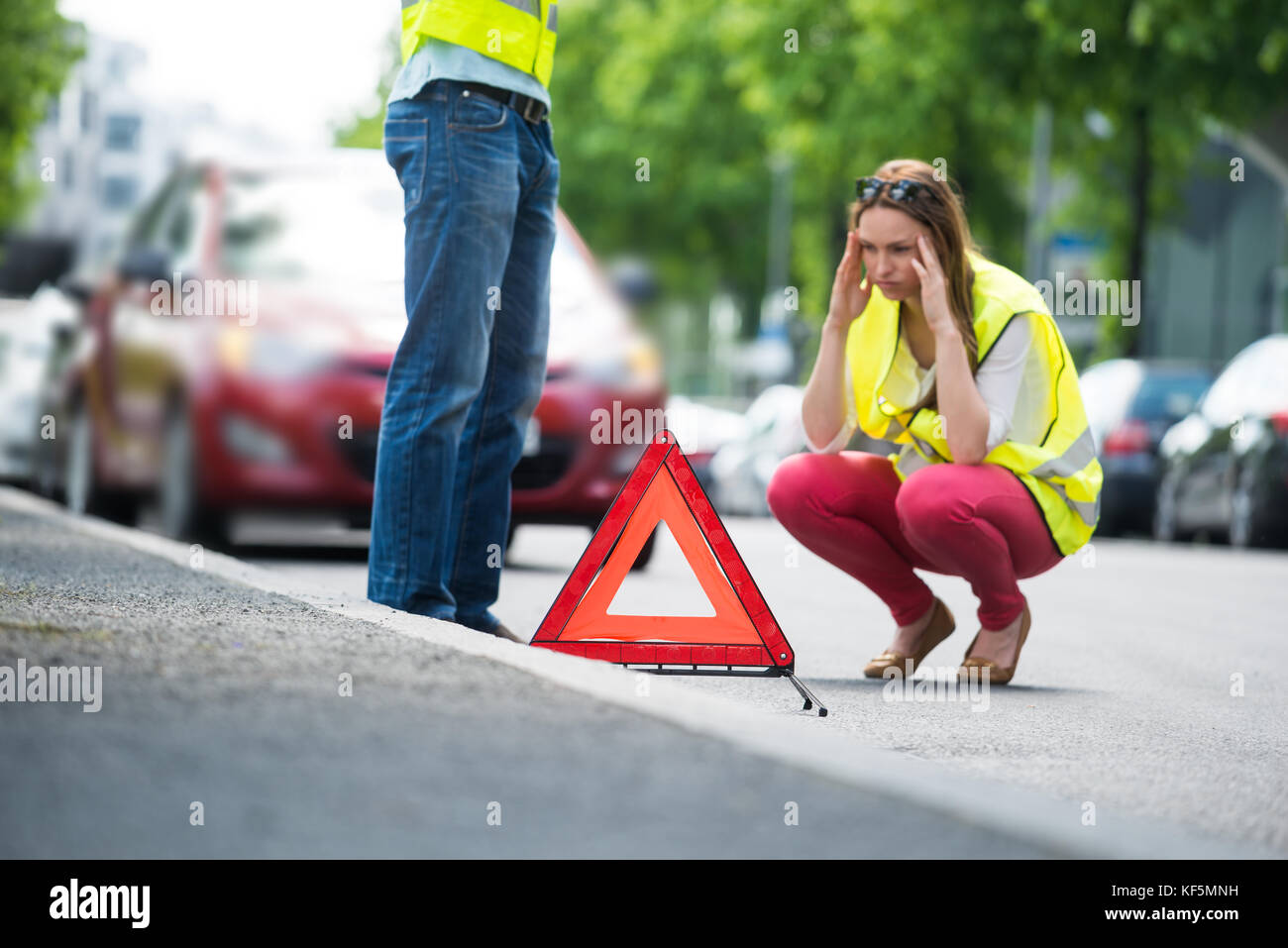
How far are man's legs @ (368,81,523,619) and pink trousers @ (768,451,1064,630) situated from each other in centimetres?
95

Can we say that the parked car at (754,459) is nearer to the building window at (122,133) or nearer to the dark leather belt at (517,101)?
the dark leather belt at (517,101)

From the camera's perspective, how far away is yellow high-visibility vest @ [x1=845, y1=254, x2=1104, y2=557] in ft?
18.6

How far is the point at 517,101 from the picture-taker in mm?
5586

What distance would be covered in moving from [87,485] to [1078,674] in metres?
6.23

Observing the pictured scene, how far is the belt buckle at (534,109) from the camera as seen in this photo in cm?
561

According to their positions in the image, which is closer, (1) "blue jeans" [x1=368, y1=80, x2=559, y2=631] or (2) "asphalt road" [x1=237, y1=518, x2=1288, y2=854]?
(2) "asphalt road" [x1=237, y1=518, x2=1288, y2=854]

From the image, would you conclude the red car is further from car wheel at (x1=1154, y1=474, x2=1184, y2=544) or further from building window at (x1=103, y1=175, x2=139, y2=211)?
building window at (x1=103, y1=175, x2=139, y2=211)

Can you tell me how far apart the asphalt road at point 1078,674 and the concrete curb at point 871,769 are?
→ 0.26 metres

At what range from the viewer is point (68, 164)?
10919 centimetres

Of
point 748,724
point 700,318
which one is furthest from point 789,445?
point 700,318

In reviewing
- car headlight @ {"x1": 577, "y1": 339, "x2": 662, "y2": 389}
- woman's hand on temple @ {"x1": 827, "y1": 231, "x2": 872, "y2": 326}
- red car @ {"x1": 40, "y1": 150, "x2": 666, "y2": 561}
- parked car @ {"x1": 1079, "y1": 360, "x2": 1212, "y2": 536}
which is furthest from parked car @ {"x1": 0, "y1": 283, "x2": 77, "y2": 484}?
woman's hand on temple @ {"x1": 827, "y1": 231, "x2": 872, "y2": 326}
